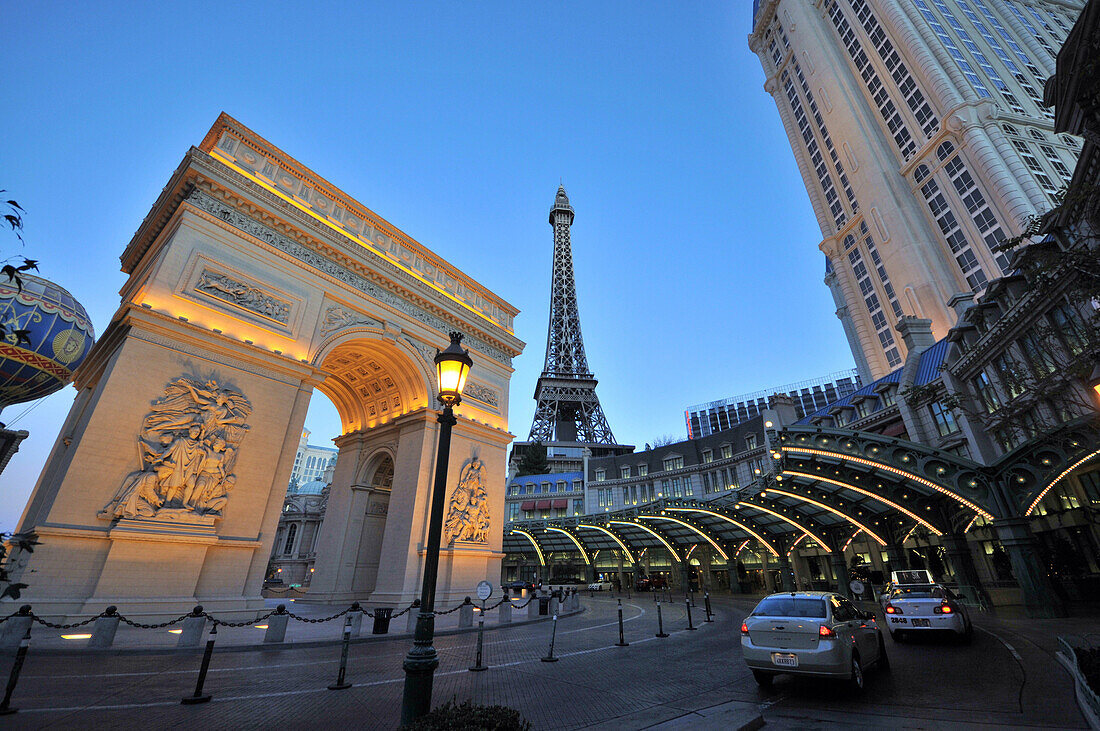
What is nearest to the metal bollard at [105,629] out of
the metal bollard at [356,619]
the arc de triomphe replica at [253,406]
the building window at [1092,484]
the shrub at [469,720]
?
the arc de triomphe replica at [253,406]

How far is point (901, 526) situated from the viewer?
23.5 meters

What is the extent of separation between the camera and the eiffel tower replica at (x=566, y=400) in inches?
3088

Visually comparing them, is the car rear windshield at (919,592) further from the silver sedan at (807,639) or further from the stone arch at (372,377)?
the stone arch at (372,377)

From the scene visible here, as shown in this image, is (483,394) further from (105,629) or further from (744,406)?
(744,406)

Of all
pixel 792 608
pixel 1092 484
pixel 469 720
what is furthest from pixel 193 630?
pixel 1092 484

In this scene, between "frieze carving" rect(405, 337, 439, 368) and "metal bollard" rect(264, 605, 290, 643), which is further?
"frieze carving" rect(405, 337, 439, 368)

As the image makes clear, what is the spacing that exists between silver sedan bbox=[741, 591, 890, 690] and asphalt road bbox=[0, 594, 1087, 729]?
17.2 inches

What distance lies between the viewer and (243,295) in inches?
727

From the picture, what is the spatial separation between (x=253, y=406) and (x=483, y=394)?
476 inches

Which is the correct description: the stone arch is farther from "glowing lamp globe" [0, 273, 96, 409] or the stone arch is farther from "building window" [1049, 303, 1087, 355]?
"building window" [1049, 303, 1087, 355]

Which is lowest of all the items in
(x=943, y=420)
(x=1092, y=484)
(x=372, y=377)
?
(x=1092, y=484)

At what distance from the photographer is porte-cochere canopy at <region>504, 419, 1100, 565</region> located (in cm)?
1584

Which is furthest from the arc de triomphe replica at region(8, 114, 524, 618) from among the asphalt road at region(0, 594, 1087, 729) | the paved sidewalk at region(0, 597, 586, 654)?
the asphalt road at region(0, 594, 1087, 729)

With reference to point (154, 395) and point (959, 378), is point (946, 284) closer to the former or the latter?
point (959, 378)
